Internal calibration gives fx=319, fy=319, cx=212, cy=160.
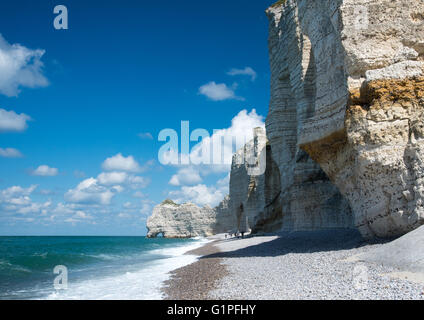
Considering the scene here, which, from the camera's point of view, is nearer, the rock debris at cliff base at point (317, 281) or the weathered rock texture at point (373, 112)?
the rock debris at cliff base at point (317, 281)

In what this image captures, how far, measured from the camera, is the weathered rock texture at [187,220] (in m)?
72.1

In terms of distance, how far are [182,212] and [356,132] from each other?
73.5m

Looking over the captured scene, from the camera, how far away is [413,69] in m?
9.38

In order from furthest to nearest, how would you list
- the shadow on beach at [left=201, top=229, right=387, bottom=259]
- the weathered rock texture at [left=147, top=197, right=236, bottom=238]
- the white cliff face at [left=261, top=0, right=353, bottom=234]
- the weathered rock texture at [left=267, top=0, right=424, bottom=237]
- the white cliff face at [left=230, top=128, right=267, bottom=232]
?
the weathered rock texture at [left=147, top=197, right=236, bottom=238], the white cliff face at [left=230, top=128, right=267, bottom=232], the white cliff face at [left=261, top=0, right=353, bottom=234], the shadow on beach at [left=201, top=229, right=387, bottom=259], the weathered rock texture at [left=267, top=0, right=424, bottom=237]

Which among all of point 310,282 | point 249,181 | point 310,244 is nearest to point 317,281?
point 310,282

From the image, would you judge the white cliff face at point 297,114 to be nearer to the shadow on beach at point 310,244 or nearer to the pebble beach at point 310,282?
the shadow on beach at point 310,244

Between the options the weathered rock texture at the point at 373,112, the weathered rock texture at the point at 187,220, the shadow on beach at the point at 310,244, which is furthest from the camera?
the weathered rock texture at the point at 187,220

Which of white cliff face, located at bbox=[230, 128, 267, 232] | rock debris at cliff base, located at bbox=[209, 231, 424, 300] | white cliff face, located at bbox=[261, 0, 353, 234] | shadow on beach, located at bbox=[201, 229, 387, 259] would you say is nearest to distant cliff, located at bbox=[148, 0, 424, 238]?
white cliff face, located at bbox=[261, 0, 353, 234]

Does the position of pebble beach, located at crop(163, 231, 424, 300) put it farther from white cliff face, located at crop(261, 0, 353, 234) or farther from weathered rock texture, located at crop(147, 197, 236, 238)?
weathered rock texture, located at crop(147, 197, 236, 238)

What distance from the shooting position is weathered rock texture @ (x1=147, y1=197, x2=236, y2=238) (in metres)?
72.1

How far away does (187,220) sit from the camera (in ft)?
263

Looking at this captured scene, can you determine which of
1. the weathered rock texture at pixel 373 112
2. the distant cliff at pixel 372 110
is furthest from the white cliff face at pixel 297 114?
the weathered rock texture at pixel 373 112
